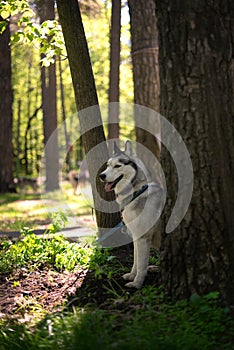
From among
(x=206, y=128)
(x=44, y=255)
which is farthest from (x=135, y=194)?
(x=44, y=255)

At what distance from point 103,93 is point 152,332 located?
3479 centimetres

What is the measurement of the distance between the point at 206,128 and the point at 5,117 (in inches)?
666

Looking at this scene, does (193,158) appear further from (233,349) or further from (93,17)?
(93,17)

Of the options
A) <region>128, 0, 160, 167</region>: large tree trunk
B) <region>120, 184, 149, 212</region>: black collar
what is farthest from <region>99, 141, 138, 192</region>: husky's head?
<region>128, 0, 160, 167</region>: large tree trunk

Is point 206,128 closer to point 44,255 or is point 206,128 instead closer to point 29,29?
point 44,255

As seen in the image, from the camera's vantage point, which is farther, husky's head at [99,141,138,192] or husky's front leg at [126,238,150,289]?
husky's head at [99,141,138,192]

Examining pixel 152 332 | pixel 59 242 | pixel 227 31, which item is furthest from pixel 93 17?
pixel 152 332

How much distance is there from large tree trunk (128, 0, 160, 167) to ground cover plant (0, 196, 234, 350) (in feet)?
13.2

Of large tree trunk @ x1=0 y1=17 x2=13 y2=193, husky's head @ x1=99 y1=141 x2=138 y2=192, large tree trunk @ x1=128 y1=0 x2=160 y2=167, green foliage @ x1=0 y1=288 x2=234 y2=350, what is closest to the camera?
green foliage @ x1=0 y1=288 x2=234 y2=350

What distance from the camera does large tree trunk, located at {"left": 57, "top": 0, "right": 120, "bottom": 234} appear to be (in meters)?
8.08

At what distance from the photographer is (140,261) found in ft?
19.7

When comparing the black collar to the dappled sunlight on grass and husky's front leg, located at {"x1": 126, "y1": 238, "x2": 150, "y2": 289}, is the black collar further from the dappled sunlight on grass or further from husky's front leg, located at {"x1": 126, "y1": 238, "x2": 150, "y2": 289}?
the dappled sunlight on grass

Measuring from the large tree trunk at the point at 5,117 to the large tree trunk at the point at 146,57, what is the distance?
1031 cm

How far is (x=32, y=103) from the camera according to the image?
44625mm
